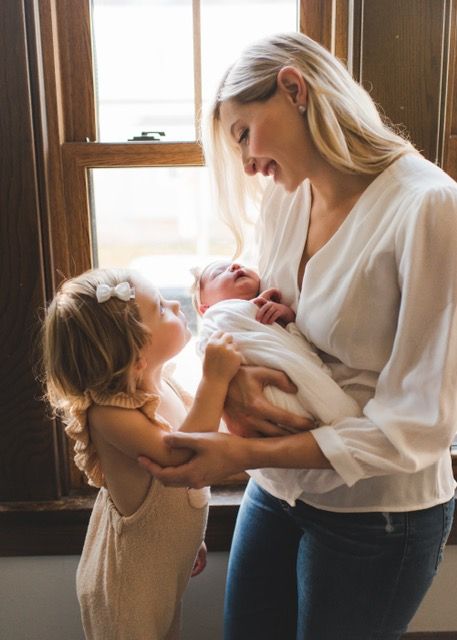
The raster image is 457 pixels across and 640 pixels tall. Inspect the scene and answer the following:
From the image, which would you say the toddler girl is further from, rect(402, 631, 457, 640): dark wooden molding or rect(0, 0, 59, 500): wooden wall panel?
rect(402, 631, 457, 640): dark wooden molding

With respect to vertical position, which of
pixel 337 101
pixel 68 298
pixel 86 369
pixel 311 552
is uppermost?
pixel 337 101

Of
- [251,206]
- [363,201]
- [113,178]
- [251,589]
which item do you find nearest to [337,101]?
[363,201]

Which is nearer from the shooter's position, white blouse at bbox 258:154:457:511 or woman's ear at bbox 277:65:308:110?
white blouse at bbox 258:154:457:511

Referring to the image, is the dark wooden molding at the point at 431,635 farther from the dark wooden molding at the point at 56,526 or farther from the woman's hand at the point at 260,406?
the woman's hand at the point at 260,406

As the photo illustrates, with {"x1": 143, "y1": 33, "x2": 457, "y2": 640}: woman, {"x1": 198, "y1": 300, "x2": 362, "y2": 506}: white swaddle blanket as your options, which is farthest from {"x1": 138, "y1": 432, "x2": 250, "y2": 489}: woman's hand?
{"x1": 198, "y1": 300, "x2": 362, "y2": 506}: white swaddle blanket

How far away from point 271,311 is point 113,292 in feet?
0.95

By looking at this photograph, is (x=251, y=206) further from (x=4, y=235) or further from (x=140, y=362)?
(x=4, y=235)

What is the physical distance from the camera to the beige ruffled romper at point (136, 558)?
1.30 metres

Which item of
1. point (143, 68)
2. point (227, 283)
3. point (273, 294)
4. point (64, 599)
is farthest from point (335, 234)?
point (64, 599)

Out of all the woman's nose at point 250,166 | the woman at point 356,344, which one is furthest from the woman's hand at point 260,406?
the woman's nose at point 250,166

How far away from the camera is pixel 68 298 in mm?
1240

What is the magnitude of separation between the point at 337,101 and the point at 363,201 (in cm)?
17

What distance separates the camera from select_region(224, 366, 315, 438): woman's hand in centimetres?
114

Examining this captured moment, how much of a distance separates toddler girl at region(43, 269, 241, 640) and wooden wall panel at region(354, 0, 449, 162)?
2.25 ft
